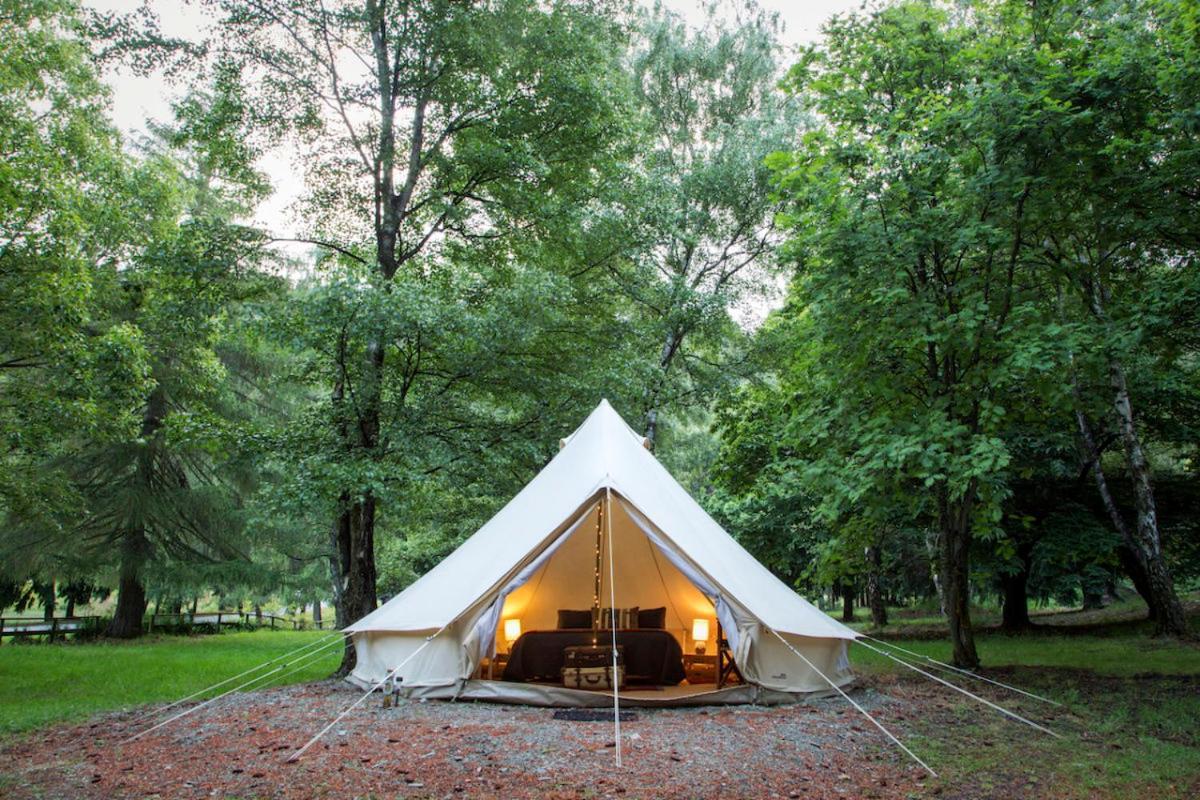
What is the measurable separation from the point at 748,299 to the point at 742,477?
3.38 meters

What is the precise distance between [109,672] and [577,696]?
6630 mm

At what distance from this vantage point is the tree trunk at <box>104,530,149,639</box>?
1412cm

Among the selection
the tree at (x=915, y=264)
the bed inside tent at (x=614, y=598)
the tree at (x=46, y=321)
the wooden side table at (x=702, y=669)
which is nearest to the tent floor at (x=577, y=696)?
the bed inside tent at (x=614, y=598)

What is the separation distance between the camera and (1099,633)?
1191 centimetres

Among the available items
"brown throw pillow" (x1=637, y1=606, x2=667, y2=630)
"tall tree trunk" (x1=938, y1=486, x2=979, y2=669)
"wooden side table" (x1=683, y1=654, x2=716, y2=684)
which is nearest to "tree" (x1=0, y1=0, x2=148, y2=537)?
"brown throw pillow" (x1=637, y1=606, x2=667, y2=630)

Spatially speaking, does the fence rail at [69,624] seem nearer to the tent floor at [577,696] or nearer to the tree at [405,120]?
the tree at [405,120]

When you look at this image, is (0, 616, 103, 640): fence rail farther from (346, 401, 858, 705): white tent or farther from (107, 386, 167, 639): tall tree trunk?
(346, 401, 858, 705): white tent

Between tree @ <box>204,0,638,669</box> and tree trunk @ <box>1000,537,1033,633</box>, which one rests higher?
tree @ <box>204,0,638,669</box>

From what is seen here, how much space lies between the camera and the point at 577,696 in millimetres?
6039

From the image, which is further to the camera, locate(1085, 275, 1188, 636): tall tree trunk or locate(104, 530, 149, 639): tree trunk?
locate(104, 530, 149, 639): tree trunk

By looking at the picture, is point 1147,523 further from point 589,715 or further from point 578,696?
point 589,715

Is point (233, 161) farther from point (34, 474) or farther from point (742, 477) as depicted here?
point (742, 477)

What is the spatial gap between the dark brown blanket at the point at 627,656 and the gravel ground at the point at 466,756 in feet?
4.06

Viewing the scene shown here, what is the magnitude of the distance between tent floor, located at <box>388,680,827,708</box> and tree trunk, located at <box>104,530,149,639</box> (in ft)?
34.3
